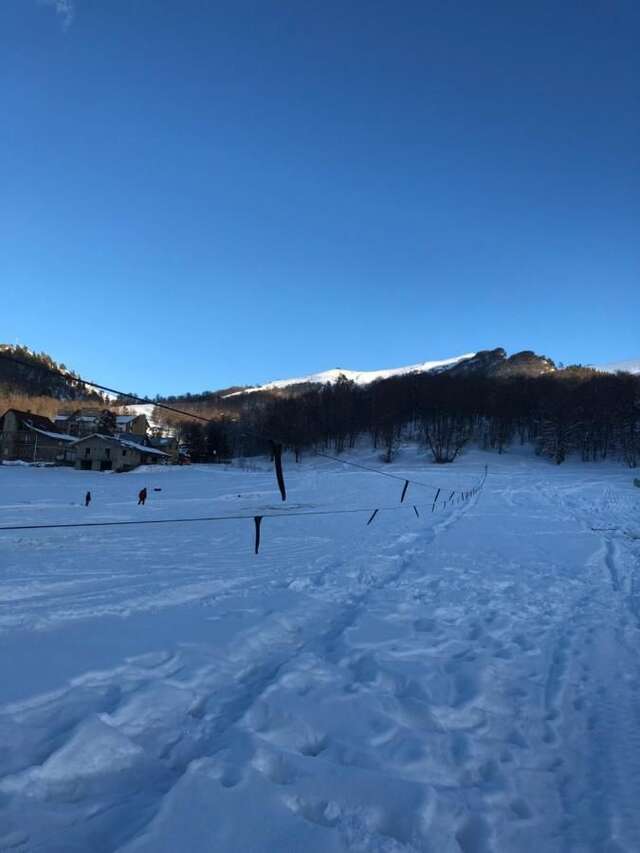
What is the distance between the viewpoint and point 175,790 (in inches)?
104

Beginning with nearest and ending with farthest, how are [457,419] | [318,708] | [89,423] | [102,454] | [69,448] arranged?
[318,708], [102,454], [457,419], [69,448], [89,423]

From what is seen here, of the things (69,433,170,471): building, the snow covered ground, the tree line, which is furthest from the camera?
(69,433,170,471): building

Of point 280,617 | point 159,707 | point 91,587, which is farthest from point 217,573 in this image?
point 159,707

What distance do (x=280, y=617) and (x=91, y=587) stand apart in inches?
142

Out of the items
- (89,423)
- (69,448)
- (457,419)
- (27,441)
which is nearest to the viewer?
(457,419)

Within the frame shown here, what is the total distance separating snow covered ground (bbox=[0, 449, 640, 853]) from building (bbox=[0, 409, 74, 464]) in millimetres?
75995

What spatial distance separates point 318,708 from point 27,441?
84834 millimetres

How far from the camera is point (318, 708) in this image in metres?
3.68

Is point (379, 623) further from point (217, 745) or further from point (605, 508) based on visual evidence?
point (605, 508)

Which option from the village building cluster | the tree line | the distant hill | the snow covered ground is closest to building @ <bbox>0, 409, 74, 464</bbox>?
the village building cluster

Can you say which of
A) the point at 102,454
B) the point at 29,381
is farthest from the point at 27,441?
the point at 29,381

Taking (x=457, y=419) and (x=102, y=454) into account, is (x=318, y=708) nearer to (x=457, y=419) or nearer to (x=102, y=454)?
(x=457, y=419)

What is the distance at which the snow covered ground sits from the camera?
2518 mm

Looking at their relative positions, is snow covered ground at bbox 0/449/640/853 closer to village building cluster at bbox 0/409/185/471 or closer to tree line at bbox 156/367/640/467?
tree line at bbox 156/367/640/467
